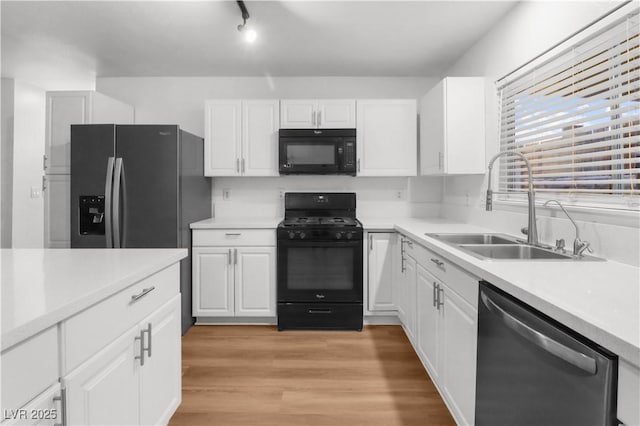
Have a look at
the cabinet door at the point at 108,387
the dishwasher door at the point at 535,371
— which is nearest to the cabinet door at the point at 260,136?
the cabinet door at the point at 108,387

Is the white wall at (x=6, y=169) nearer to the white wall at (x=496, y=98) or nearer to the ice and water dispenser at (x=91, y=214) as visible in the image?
the ice and water dispenser at (x=91, y=214)

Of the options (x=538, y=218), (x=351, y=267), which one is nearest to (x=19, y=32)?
(x=351, y=267)

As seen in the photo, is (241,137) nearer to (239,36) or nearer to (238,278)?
(239,36)

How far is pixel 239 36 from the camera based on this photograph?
2.80 meters

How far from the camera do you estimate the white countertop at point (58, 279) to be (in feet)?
2.57

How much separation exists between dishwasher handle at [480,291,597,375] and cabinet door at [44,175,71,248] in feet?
10.7

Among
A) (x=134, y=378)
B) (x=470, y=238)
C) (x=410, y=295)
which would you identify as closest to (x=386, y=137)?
(x=470, y=238)

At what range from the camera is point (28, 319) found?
0.76 metres

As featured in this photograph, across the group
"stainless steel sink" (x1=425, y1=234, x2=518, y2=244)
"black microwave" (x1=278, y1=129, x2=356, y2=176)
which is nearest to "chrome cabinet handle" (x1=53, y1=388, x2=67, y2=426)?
"stainless steel sink" (x1=425, y1=234, x2=518, y2=244)

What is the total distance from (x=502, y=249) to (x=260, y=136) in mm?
2304

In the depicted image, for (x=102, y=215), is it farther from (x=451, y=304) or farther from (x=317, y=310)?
(x=451, y=304)

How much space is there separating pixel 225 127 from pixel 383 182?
5.49 feet

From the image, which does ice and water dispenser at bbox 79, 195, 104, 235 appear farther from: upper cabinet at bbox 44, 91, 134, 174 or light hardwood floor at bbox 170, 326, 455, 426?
light hardwood floor at bbox 170, 326, 455, 426

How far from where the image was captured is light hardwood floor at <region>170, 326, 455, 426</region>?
74.2 inches
